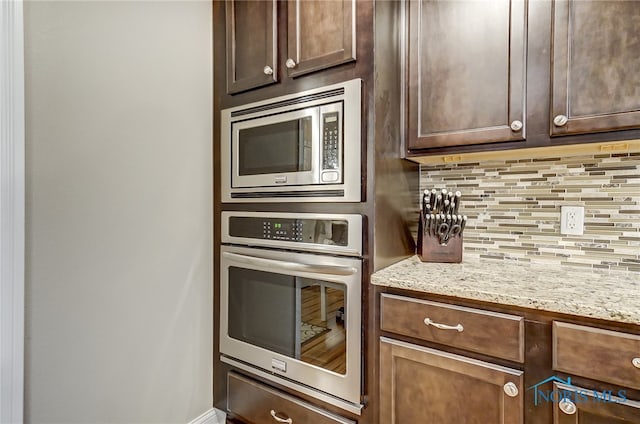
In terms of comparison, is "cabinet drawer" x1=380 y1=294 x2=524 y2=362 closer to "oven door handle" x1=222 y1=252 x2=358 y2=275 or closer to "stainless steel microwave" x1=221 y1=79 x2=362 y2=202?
"oven door handle" x1=222 y1=252 x2=358 y2=275

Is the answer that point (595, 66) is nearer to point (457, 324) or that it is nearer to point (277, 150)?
point (457, 324)

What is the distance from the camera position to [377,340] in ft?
4.06

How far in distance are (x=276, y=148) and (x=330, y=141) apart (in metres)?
0.29

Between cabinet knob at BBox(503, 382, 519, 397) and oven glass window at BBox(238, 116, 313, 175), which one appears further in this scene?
oven glass window at BBox(238, 116, 313, 175)

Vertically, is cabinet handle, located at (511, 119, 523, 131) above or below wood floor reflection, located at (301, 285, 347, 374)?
above

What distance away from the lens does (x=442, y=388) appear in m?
1.11

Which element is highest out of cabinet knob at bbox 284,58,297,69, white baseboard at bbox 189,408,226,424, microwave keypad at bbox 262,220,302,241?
cabinet knob at bbox 284,58,297,69

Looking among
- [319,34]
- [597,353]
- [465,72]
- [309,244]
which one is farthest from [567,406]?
[319,34]

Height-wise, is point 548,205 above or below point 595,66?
below

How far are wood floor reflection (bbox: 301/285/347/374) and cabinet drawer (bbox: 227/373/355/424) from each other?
20 cm

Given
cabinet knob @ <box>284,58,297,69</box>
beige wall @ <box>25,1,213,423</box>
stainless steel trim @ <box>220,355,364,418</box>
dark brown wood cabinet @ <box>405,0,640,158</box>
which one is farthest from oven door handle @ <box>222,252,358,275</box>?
cabinet knob @ <box>284,58,297,69</box>

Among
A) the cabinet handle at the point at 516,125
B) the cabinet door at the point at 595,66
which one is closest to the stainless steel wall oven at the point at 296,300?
the cabinet handle at the point at 516,125

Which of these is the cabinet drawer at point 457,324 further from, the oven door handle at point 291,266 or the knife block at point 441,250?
the knife block at point 441,250

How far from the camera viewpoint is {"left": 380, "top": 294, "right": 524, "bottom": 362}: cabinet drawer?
0.99m
